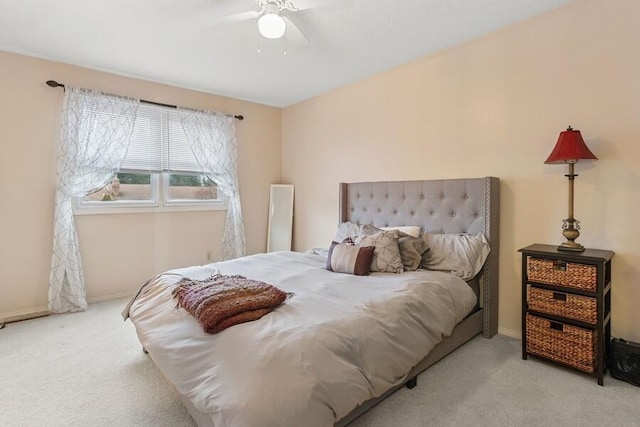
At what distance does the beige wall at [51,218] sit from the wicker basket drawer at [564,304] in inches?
147

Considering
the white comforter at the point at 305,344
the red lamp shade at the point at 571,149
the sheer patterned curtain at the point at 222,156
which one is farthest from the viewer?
the sheer patterned curtain at the point at 222,156

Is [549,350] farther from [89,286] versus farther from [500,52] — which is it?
[89,286]

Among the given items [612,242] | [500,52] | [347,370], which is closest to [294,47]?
[500,52]

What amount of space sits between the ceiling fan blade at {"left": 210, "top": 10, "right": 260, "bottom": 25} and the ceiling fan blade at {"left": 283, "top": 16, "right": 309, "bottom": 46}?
0.25 metres

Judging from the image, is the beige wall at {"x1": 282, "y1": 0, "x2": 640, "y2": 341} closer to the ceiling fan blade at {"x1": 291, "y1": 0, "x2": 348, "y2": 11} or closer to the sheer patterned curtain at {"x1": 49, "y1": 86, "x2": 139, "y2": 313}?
the ceiling fan blade at {"x1": 291, "y1": 0, "x2": 348, "y2": 11}

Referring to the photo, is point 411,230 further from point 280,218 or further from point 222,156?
point 222,156

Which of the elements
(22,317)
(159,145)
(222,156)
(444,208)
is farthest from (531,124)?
(22,317)

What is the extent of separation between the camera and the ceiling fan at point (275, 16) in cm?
212

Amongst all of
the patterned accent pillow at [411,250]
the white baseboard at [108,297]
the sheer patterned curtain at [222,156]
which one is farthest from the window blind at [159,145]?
the patterned accent pillow at [411,250]

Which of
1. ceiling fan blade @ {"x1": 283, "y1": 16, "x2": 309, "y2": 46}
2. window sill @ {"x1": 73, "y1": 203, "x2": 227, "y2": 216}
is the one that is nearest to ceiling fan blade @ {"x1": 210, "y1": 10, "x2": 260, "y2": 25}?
ceiling fan blade @ {"x1": 283, "y1": 16, "x2": 309, "y2": 46}

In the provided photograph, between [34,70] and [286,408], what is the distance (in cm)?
405

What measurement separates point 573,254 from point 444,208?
107 cm

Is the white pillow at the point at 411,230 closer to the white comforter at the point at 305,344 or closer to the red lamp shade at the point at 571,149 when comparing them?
the white comforter at the point at 305,344

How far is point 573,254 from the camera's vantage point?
2.07 meters
